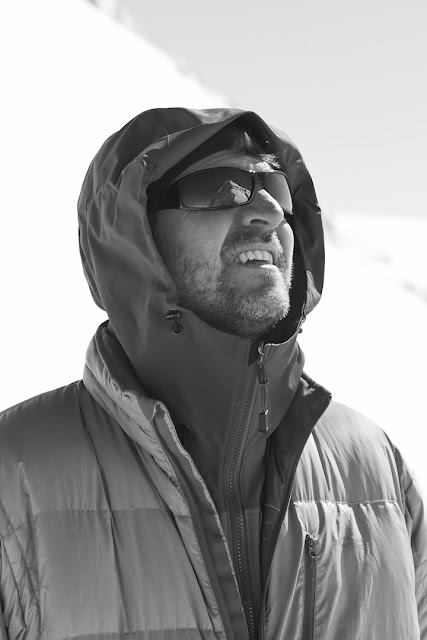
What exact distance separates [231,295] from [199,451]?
1.06ft

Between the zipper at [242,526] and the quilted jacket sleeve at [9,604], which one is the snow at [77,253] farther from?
the quilted jacket sleeve at [9,604]

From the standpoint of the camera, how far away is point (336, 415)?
2.22 m

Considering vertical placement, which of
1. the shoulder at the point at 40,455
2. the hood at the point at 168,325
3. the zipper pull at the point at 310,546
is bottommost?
the zipper pull at the point at 310,546

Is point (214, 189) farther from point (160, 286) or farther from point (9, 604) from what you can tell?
point (9, 604)

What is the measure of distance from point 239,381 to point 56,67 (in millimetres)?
12103

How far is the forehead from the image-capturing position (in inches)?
87.1

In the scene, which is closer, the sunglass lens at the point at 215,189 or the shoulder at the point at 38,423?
the shoulder at the point at 38,423

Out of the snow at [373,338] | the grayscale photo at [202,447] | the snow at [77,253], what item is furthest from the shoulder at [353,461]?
the snow at [373,338]

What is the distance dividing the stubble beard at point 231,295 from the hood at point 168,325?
0.23ft

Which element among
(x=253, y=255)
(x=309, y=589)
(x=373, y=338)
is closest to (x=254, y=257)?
(x=253, y=255)

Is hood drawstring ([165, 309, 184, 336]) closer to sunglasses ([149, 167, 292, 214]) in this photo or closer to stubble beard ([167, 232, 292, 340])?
stubble beard ([167, 232, 292, 340])

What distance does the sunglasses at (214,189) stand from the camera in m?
2.15

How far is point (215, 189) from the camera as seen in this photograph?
216 cm

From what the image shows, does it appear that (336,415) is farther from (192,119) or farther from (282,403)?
(192,119)
